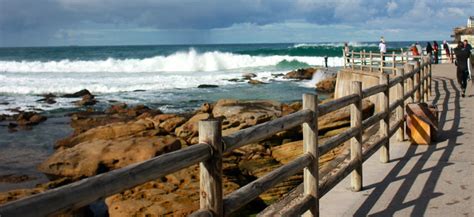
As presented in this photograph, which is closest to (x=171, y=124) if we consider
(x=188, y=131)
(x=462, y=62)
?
(x=188, y=131)

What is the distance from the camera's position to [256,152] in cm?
1228

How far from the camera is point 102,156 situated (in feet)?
39.3

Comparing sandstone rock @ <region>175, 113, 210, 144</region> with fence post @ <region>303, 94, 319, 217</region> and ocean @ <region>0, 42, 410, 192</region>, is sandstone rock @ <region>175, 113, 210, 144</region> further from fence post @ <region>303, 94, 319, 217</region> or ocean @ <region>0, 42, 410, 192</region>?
fence post @ <region>303, 94, 319, 217</region>

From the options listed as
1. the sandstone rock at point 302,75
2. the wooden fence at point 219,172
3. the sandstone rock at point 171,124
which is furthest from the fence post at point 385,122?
the sandstone rock at point 302,75

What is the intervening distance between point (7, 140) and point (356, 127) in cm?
1496

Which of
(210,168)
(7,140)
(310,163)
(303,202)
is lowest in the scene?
(7,140)

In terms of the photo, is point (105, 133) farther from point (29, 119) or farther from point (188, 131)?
point (29, 119)

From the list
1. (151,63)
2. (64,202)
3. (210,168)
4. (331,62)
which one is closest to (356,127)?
(210,168)

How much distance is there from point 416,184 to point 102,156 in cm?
769

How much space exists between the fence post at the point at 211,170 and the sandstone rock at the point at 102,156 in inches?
335

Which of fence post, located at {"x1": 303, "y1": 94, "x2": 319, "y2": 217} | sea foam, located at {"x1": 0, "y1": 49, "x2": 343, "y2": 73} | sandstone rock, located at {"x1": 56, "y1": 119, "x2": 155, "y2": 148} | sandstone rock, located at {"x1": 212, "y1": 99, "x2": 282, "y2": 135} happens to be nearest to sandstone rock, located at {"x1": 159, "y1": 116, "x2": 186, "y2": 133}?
sandstone rock, located at {"x1": 56, "y1": 119, "x2": 155, "y2": 148}

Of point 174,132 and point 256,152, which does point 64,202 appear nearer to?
point 256,152

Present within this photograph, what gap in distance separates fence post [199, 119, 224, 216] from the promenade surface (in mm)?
2448

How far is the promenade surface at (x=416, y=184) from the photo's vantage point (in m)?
5.42
